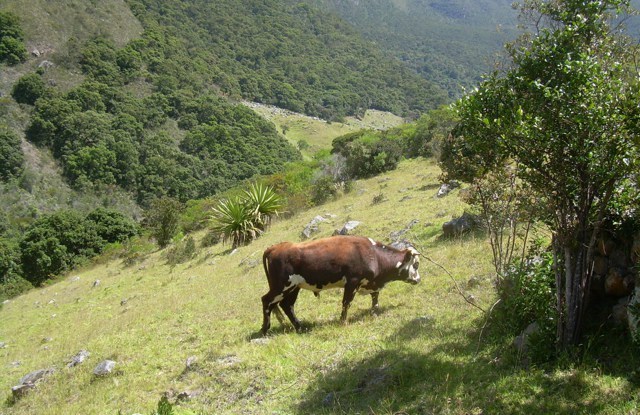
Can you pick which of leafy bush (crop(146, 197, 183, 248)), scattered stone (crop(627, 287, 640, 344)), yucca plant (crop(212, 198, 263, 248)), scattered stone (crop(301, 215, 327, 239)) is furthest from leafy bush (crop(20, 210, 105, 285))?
scattered stone (crop(627, 287, 640, 344))

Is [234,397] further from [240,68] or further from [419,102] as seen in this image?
[419,102]

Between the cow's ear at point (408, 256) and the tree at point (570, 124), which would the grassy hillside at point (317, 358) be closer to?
the cow's ear at point (408, 256)

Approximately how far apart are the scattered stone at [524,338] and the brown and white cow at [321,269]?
315 cm

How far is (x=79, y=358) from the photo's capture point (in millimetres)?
10664

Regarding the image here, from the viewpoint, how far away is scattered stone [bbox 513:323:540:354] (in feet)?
20.3

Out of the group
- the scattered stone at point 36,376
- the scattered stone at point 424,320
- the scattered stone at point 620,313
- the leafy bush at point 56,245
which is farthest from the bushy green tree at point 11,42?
the scattered stone at point 620,313

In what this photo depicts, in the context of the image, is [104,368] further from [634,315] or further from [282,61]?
[282,61]

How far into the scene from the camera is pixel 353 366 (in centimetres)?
705

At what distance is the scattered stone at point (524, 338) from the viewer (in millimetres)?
6200

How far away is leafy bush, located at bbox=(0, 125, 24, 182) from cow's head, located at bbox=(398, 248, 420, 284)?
2777 inches

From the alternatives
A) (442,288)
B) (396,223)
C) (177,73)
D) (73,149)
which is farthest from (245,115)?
(442,288)

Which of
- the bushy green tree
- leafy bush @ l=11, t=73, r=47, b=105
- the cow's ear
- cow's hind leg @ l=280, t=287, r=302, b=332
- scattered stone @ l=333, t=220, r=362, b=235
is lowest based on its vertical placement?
scattered stone @ l=333, t=220, r=362, b=235

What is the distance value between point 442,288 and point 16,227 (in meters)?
59.0

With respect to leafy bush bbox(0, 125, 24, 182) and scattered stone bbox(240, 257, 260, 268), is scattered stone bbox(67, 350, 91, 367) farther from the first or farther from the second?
leafy bush bbox(0, 125, 24, 182)
